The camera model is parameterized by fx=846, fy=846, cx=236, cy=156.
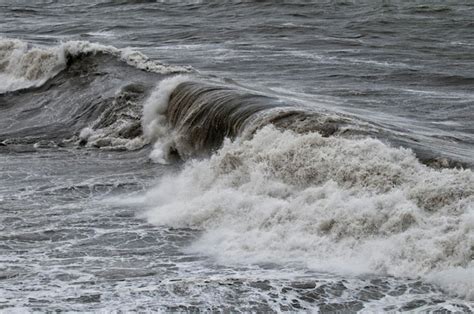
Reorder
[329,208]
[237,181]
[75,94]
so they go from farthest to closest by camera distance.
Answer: [75,94] → [237,181] → [329,208]

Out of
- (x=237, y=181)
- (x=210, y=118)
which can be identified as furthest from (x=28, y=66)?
(x=237, y=181)

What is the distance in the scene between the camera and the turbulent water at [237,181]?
Result: 768 cm

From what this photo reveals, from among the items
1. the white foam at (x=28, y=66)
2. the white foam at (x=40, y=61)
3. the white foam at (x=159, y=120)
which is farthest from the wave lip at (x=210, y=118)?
the white foam at (x=28, y=66)

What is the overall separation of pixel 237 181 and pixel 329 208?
6.30ft

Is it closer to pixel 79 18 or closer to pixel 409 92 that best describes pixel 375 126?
pixel 409 92

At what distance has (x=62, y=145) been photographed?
15.1 metres

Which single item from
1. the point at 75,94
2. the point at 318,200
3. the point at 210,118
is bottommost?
the point at 75,94

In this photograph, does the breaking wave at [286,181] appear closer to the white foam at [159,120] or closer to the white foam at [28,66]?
the white foam at [159,120]

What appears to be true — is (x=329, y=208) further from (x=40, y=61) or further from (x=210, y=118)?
(x=40, y=61)

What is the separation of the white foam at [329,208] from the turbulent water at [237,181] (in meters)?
0.02

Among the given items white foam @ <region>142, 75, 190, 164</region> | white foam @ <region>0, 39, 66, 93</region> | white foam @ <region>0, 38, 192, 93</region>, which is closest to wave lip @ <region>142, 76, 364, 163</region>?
white foam @ <region>142, 75, 190, 164</region>

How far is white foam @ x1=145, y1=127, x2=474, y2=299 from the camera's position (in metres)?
8.01

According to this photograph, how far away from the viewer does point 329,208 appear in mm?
9156

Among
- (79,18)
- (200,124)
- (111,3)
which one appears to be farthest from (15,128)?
(111,3)
